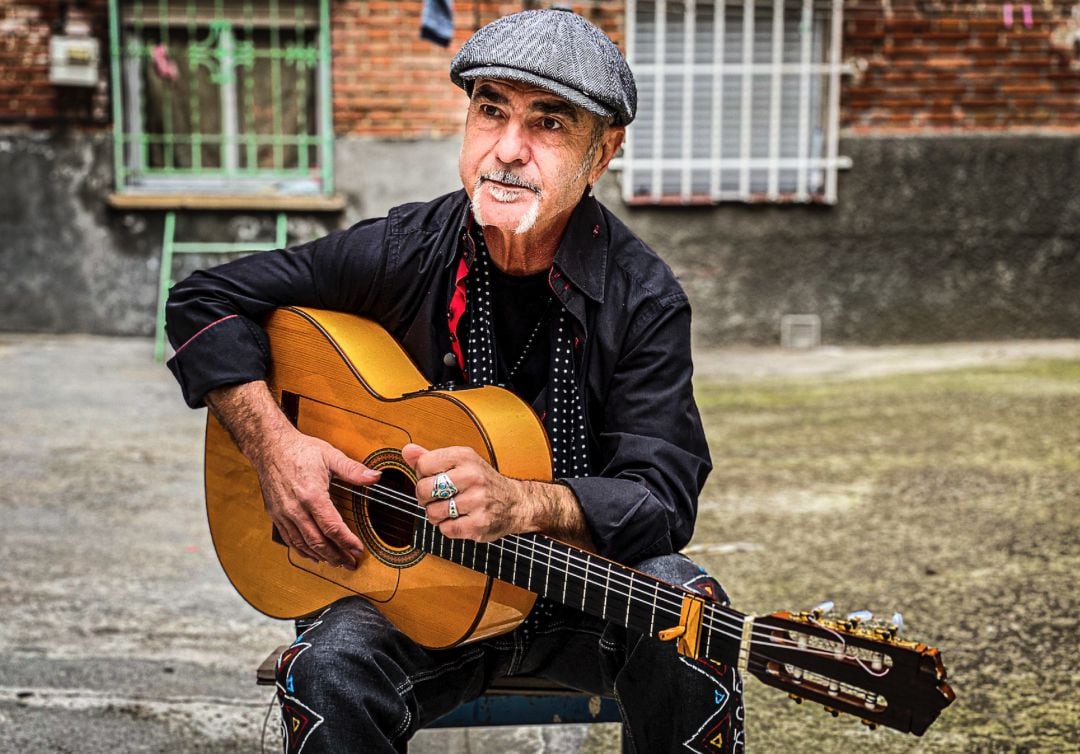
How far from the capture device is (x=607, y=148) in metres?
2.48

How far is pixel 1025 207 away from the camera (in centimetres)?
895

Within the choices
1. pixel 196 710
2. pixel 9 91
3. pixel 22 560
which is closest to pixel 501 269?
pixel 196 710

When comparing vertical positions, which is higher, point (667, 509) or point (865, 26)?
point (865, 26)

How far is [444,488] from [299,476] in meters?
Answer: 0.37

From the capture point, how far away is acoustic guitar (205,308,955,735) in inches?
73.5

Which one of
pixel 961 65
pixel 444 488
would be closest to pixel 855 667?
pixel 444 488

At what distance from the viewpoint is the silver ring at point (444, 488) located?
2.02m

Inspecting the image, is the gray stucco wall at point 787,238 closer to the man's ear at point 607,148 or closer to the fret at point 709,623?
the man's ear at point 607,148

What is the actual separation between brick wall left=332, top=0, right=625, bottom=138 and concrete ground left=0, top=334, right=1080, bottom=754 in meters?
2.41

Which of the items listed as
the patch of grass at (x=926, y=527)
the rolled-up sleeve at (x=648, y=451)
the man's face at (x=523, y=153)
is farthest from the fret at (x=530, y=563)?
the patch of grass at (x=926, y=527)

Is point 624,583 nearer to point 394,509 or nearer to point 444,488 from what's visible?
point 444,488

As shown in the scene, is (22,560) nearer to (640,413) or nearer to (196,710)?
(196,710)

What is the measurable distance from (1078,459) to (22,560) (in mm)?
4177

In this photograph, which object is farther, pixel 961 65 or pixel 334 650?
pixel 961 65
